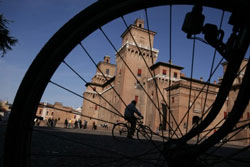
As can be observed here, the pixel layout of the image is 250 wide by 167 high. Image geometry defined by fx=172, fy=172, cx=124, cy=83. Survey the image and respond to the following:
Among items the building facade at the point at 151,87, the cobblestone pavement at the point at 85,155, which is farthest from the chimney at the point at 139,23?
the cobblestone pavement at the point at 85,155

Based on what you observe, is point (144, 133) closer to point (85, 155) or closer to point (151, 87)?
point (85, 155)

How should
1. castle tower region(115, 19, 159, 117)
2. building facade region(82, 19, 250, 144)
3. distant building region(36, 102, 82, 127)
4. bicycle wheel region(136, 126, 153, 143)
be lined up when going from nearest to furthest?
distant building region(36, 102, 82, 127) < bicycle wheel region(136, 126, 153, 143) < building facade region(82, 19, 250, 144) < castle tower region(115, 19, 159, 117)

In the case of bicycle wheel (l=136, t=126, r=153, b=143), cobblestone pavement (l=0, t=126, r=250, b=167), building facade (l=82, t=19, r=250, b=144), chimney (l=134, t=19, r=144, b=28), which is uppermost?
chimney (l=134, t=19, r=144, b=28)

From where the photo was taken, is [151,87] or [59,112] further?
[59,112]

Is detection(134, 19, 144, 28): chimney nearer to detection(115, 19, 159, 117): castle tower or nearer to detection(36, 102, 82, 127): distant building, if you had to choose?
detection(115, 19, 159, 117): castle tower

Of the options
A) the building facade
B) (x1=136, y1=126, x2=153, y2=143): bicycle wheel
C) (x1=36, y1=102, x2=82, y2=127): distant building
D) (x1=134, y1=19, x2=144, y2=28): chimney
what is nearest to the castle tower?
the building facade

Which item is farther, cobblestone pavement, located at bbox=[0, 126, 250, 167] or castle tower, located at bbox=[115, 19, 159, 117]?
castle tower, located at bbox=[115, 19, 159, 117]

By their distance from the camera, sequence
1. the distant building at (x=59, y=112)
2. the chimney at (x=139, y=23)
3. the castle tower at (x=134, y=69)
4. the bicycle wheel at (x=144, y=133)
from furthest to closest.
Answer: the chimney at (x=139, y=23), the castle tower at (x=134, y=69), the bicycle wheel at (x=144, y=133), the distant building at (x=59, y=112)

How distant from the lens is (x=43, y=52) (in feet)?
3.27

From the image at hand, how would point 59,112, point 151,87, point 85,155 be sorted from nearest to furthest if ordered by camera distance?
point 85,155 → point 151,87 → point 59,112

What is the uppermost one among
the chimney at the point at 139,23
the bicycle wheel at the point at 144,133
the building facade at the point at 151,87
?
the chimney at the point at 139,23

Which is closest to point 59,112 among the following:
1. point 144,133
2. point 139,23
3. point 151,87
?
point 151,87

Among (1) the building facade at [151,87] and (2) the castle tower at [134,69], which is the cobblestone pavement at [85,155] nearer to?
(1) the building facade at [151,87]

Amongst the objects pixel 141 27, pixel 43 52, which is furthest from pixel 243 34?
pixel 141 27
